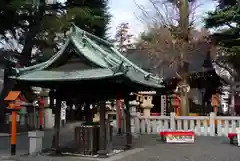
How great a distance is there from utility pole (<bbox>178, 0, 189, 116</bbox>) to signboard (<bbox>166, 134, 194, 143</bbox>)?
22.1 feet

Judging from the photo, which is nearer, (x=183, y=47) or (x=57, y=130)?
(x=57, y=130)

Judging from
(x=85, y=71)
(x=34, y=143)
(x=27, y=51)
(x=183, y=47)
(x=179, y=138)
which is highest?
(x=183, y=47)

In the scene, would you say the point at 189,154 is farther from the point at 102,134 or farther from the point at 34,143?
the point at 34,143

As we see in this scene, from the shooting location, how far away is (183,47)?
66.8ft

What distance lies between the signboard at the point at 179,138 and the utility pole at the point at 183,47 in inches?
265

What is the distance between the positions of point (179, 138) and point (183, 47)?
8198 mm

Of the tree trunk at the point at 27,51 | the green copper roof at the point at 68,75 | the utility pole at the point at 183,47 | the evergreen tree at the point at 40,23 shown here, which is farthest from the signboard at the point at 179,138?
the tree trunk at the point at 27,51

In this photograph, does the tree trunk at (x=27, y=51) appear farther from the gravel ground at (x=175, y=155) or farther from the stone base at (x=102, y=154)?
the stone base at (x=102, y=154)

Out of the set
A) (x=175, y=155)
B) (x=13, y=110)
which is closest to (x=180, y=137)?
(x=175, y=155)

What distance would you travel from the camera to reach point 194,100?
96.7ft

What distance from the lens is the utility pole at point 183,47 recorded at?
2038 centimetres

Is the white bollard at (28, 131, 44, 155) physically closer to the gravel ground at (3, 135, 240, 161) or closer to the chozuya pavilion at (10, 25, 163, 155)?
the gravel ground at (3, 135, 240, 161)

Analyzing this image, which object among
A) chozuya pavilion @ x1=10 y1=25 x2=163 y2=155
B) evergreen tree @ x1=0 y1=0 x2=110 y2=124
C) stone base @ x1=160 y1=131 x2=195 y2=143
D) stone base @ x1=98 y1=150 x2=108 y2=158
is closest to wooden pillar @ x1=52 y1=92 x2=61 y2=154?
chozuya pavilion @ x1=10 y1=25 x2=163 y2=155

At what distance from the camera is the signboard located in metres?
13.6
